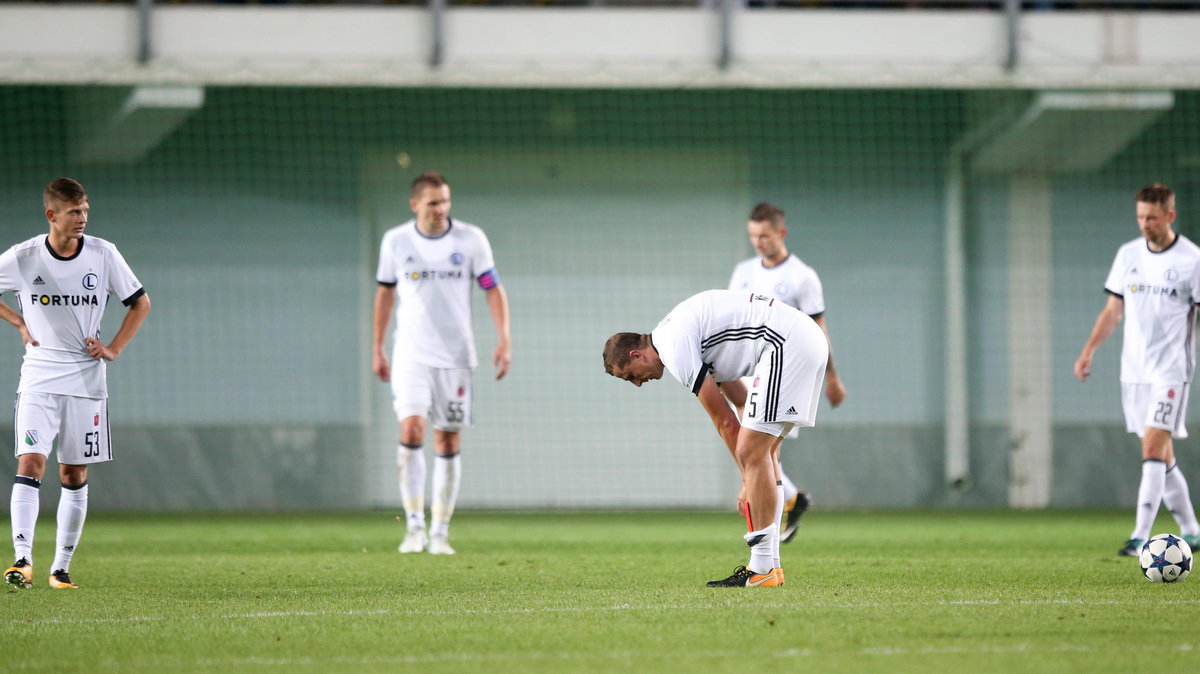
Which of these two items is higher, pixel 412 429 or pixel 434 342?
pixel 434 342

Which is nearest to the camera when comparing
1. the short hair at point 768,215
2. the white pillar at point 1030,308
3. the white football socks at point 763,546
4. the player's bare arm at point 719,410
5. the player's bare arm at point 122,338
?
the player's bare arm at point 719,410

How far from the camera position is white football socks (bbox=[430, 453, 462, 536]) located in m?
9.30

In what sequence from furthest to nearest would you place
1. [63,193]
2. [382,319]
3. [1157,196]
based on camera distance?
1. [382,319]
2. [1157,196]
3. [63,193]

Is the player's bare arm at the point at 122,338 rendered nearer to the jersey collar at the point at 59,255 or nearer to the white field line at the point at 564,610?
the jersey collar at the point at 59,255

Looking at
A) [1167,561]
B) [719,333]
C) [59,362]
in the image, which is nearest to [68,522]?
[59,362]

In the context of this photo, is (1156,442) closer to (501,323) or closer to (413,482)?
(501,323)

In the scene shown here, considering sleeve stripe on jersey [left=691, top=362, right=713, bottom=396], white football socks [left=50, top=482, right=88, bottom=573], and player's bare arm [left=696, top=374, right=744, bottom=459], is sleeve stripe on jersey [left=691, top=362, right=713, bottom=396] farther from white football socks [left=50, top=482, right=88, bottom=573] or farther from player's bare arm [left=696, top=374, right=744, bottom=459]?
white football socks [left=50, top=482, right=88, bottom=573]

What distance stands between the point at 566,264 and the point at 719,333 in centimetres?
1006

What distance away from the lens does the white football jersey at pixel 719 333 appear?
6.35m

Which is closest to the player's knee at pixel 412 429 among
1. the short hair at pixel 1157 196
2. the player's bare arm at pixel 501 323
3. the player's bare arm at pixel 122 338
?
the player's bare arm at pixel 501 323

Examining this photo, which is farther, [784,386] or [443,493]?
[443,493]

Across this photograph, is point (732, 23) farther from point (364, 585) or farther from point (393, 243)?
point (364, 585)

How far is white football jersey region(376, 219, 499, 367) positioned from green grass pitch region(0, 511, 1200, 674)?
131 centimetres

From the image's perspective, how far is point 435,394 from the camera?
9375 millimetres
